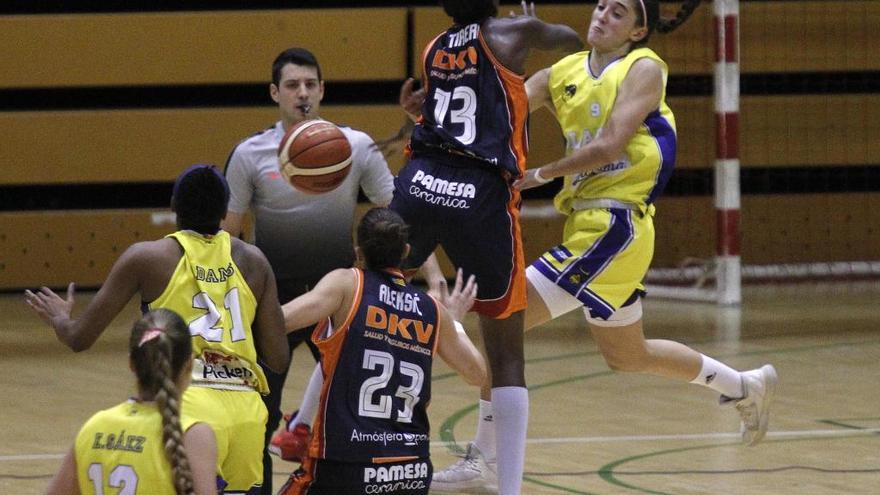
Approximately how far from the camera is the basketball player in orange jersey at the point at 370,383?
4199mm

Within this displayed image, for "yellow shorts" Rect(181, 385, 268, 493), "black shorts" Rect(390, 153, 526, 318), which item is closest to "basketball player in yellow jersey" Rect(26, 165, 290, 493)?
"yellow shorts" Rect(181, 385, 268, 493)

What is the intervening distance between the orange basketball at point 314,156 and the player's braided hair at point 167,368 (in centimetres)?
199

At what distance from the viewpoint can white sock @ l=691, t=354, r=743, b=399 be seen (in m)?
6.16

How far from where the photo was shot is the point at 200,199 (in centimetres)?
413

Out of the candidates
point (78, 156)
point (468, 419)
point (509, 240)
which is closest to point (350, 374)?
point (509, 240)

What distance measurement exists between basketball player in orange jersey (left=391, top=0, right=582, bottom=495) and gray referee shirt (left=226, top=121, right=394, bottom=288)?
34.1 inches

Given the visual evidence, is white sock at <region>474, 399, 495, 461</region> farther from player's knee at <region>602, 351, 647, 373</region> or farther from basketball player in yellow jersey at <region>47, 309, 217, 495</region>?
basketball player in yellow jersey at <region>47, 309, 217, 495</region>

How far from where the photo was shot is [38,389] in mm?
8047

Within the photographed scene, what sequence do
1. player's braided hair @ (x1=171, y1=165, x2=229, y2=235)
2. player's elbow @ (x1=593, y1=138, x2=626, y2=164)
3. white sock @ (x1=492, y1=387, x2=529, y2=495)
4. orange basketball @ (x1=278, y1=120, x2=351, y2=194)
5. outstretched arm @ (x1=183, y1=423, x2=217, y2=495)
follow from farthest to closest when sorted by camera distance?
player's elbow @ (x1=593, y1=138, x2=626, y2=164), orange basketball @ (x1=278, y1=120, x2=351, y2=194), white sock @ (x1=492, y1=387, x2=529, y2=495), player's braided hair @ (x1=171, y1=165, x2=229, y2=235), outstretched arm @ (x1=183, y1=423, x2=217, y2=495)

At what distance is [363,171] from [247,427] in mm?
2290

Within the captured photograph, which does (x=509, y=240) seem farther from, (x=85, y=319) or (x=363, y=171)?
(x=85, y=319)

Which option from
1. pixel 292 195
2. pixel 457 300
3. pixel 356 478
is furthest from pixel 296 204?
pixel 356 478

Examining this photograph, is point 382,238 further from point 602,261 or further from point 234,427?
point 602,261

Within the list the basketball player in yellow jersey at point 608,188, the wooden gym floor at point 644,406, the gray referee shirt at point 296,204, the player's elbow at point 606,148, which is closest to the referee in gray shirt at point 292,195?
the gray referee shirt at point 296,204
